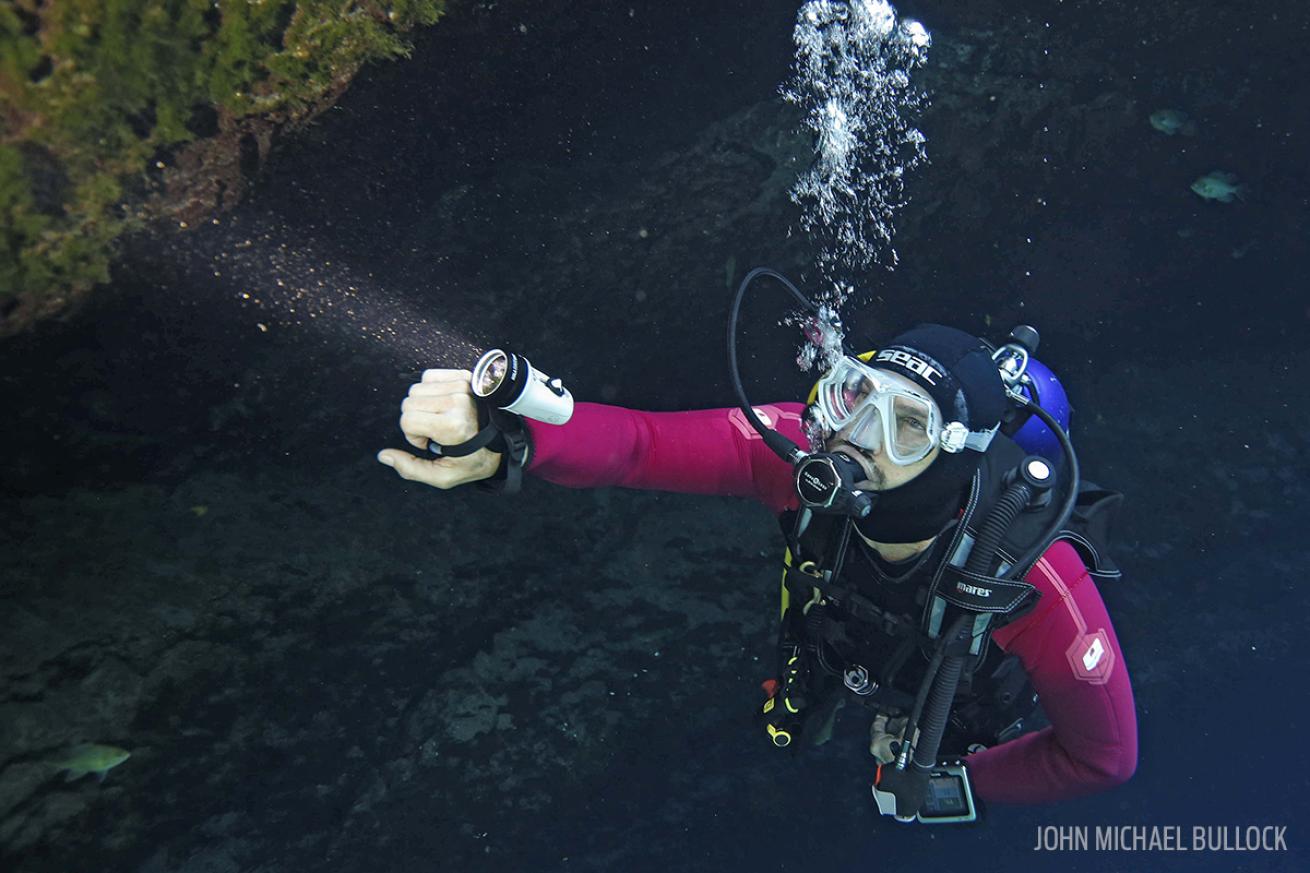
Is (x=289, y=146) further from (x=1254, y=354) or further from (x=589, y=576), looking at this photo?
(x=1254, y=354)

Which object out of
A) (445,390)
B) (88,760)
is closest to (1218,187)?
(445,390)

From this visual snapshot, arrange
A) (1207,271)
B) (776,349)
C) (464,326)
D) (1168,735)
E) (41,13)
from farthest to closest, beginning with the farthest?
(1168,735) → (1207,271) → (776,349) → (464,326) → (41,13)

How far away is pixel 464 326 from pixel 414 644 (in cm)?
165

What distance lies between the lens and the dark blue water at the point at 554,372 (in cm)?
296

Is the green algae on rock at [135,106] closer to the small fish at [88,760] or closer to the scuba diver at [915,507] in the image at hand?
the scuba diver at [915,507]

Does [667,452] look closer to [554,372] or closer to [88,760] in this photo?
[554,372]

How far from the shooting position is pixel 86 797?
3.17 meters

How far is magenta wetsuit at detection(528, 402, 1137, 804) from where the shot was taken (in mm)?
2789

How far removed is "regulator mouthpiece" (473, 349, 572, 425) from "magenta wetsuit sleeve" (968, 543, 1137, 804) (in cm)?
192

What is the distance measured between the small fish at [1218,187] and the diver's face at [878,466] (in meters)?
3.27

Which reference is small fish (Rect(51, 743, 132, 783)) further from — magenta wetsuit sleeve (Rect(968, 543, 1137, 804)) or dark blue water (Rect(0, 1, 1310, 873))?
magenta wetsuit sleeve (Rect(968, 543, 1137, 804))

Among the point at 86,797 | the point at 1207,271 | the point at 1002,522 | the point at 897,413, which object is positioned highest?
the point at 1207,271

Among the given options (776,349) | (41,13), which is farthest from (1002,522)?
(41,13)

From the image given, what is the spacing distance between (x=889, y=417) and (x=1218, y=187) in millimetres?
3415
